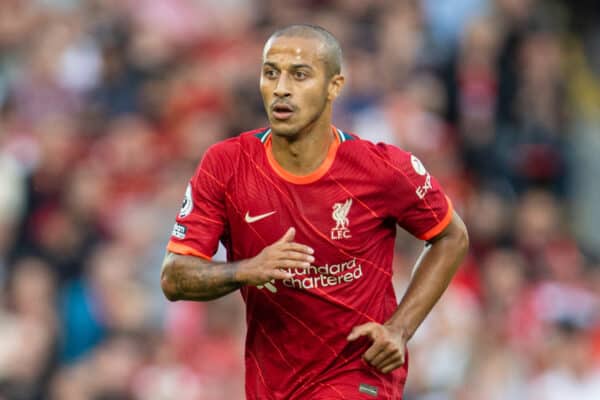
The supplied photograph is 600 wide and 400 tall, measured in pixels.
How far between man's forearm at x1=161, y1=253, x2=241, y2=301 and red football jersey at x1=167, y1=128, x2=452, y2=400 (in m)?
0.12

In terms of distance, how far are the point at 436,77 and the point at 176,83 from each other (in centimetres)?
244

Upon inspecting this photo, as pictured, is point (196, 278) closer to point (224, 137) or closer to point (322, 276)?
point (322, 276)

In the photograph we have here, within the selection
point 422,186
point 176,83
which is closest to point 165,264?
point 422,186

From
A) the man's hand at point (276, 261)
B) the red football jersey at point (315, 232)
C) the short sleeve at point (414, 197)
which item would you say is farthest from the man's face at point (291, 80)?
the man's hand at point (276, 261)

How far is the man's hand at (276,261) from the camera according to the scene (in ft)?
17.2

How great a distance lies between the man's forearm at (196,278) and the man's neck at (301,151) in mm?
601

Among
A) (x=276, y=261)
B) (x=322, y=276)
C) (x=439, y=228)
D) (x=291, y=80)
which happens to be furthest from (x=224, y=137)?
(x=276, y=261)

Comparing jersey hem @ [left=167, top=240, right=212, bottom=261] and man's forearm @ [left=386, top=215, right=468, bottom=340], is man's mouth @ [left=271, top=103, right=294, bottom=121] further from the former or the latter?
man's forearm @ [left=386, top=215, right=468, bottom=340]

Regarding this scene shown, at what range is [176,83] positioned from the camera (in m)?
12.4

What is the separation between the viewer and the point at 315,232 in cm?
582

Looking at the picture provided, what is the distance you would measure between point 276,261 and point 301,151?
0.77 metres

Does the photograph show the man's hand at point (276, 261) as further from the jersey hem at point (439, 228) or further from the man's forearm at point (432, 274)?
the jersey hem at point (439, 228)

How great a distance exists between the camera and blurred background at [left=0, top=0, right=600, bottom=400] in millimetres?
9930

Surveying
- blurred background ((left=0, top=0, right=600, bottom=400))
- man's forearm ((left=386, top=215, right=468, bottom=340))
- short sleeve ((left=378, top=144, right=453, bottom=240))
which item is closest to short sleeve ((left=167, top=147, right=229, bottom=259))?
short sleeve ((left=378, top=144, right=453, bottom=240))
